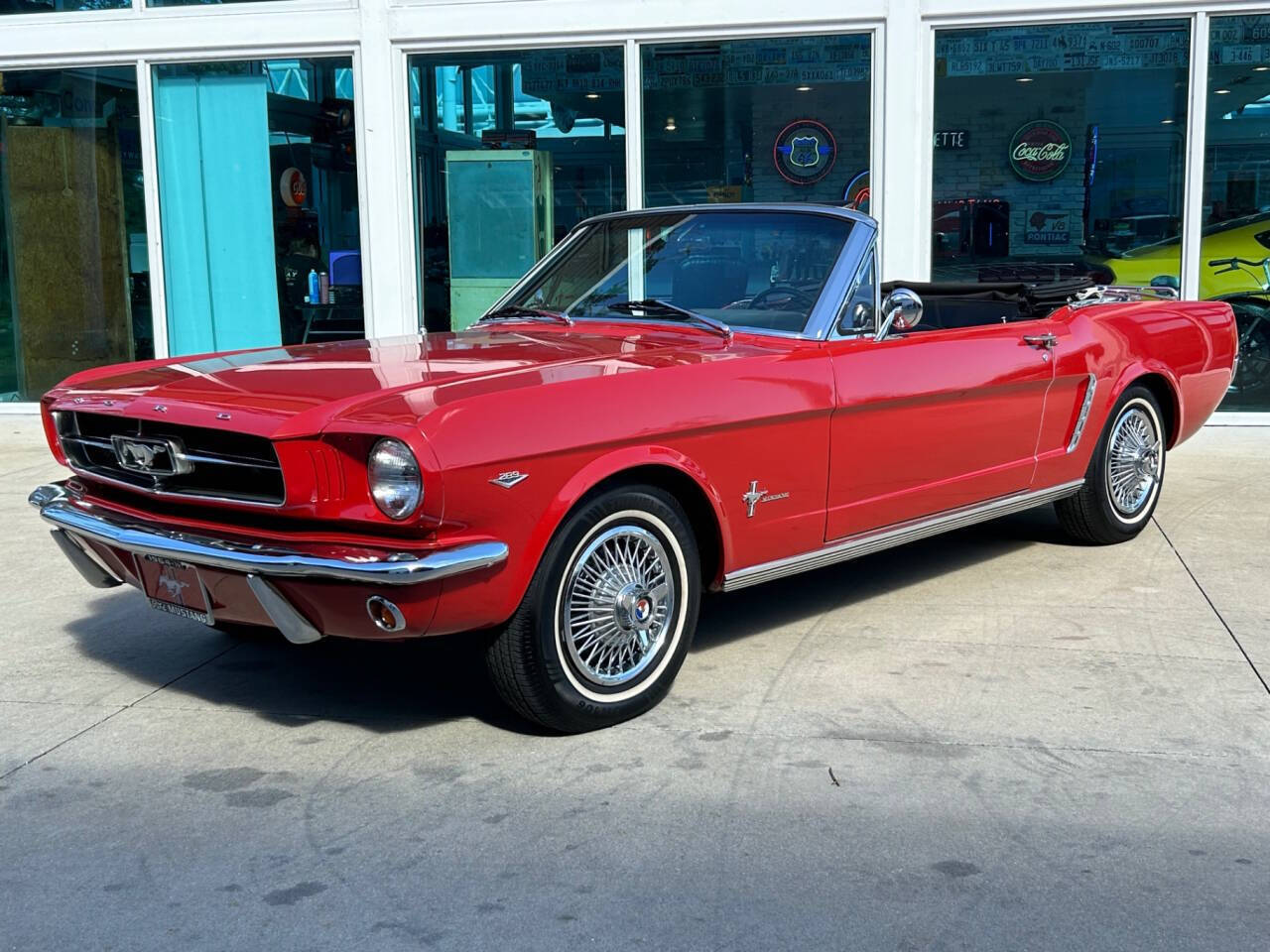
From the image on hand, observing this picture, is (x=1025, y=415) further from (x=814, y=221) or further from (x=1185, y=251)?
(x=1185, y=251)

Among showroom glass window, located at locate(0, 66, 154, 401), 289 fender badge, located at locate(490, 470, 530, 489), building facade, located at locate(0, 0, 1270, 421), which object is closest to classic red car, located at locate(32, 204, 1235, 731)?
289 fender badge, located at locate(490, 470, 530, 489)

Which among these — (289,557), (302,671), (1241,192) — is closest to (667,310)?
(302,671)

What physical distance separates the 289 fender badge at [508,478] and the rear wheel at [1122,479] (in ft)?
11.0

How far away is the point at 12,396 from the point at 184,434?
8870 millimetres

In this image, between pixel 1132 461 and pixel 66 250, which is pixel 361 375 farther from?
pixel 66 250

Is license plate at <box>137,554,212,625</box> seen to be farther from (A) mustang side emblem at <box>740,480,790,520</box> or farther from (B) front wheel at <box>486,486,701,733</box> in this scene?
(A) mustang side emblem at <box>740,480,790,520</box>

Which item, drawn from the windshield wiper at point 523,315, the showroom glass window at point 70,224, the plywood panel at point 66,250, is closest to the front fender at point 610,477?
the windshield wiper at point 523,315

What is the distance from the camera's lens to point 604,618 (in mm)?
3992

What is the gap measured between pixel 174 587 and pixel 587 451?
4.05 ft

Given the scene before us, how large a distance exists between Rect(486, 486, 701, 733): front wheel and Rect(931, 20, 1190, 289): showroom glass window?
22.3ft

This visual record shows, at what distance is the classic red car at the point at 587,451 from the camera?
11.8 feet

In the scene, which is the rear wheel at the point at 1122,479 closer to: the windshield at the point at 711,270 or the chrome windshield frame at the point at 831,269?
the chrome windshield frame at the point at 831,269

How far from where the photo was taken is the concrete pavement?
2914 millimetres

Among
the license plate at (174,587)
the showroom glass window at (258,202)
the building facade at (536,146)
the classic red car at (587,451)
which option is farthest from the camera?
the showroom glass window at (258,202)
